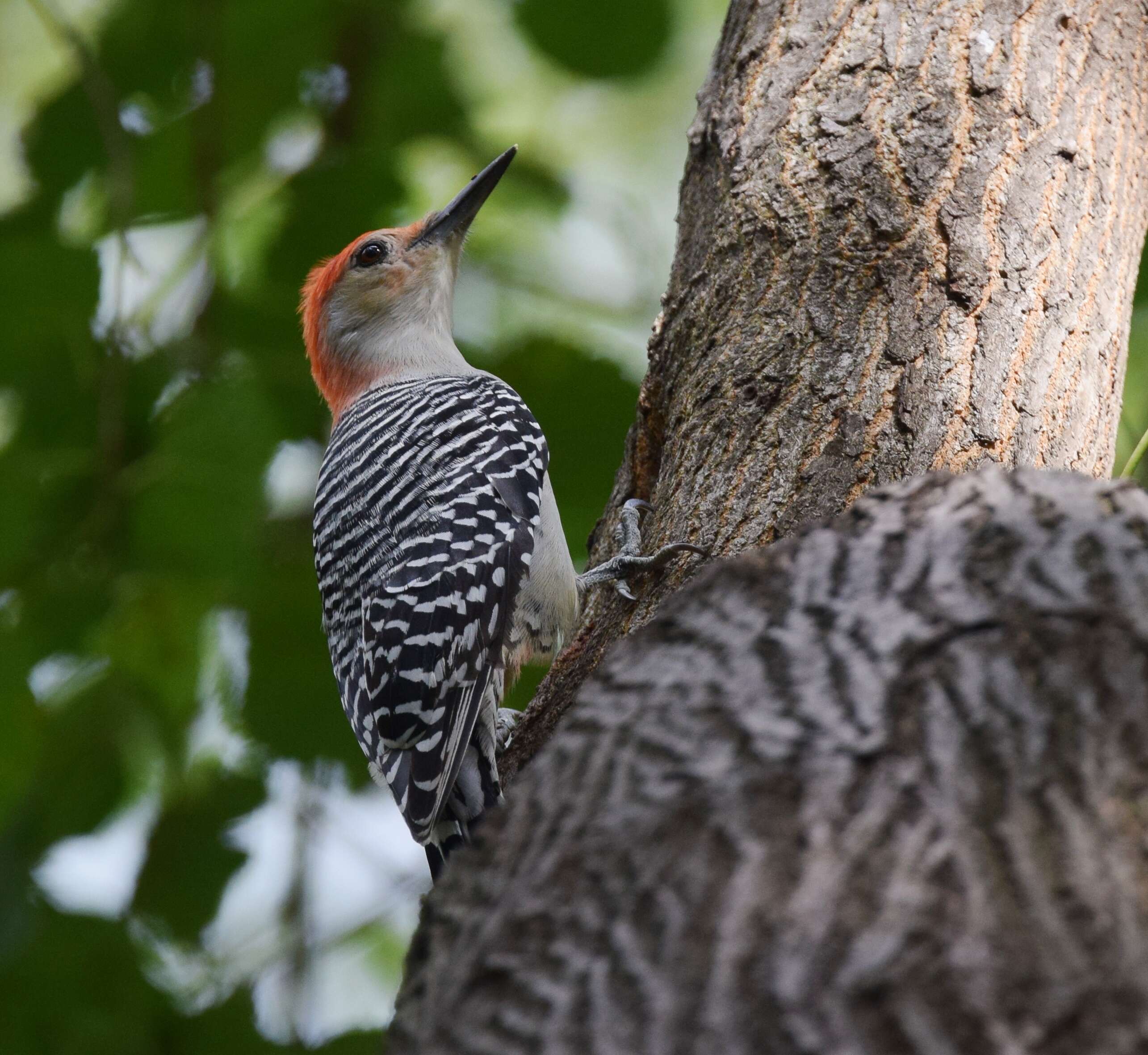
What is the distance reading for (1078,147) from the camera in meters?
3.13

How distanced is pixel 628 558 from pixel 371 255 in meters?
3.13

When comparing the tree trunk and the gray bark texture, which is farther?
the tree trunk

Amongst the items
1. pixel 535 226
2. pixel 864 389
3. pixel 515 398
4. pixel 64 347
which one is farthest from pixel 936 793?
pixel 535 226

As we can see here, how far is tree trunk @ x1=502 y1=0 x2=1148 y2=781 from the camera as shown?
283 centimetres

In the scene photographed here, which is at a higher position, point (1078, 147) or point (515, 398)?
point (1078, 147)

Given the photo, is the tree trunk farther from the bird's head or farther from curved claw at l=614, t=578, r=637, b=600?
the bird's head

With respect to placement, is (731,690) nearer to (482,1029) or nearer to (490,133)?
(482,1029)

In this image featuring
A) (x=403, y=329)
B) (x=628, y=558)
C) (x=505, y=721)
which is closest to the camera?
(x=628, y=558)

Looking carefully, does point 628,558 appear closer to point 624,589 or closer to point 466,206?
point 624,589

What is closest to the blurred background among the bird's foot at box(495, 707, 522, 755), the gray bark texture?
the bird's foot at box(495, 707, 522, 755)

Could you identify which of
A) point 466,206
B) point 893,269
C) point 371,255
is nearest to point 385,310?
point 371,255

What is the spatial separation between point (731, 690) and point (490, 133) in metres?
4.50

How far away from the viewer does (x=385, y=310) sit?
5.91 m

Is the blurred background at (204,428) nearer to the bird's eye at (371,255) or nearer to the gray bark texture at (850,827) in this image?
the bird's eye at (371,255)
